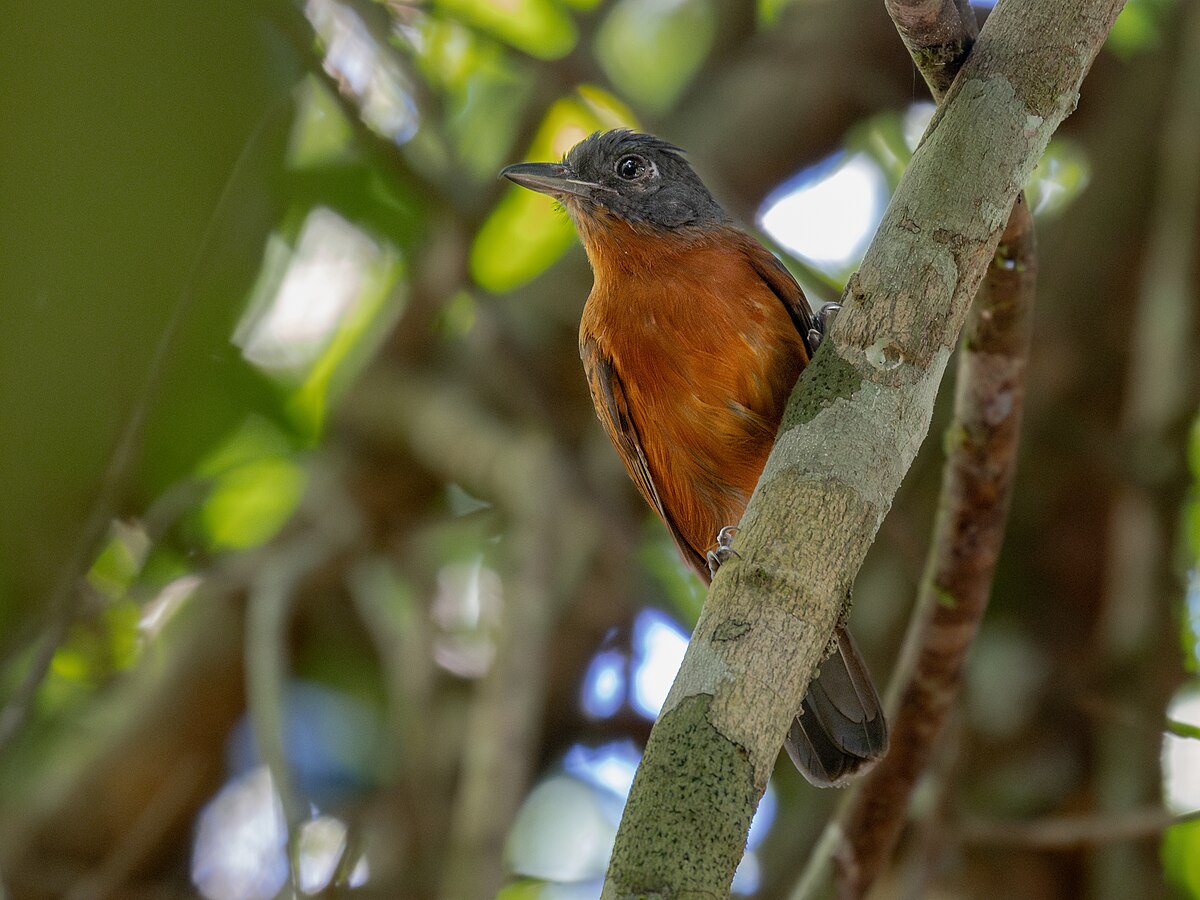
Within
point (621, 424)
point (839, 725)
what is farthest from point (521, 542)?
point (839, 725)

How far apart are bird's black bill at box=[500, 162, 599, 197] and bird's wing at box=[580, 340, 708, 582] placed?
610 mm

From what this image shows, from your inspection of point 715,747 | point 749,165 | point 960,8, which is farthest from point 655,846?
point 749,165

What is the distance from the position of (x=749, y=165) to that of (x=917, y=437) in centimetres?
376

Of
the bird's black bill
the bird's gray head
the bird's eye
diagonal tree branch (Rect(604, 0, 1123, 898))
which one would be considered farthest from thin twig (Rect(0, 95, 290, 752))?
the bird's eye

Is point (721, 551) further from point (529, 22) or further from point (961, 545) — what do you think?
point (529, 22)

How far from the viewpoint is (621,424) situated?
3.65 m

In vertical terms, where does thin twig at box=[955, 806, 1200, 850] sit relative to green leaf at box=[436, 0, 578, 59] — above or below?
below

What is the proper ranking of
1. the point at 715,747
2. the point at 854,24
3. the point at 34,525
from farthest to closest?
the point at 854,24, the point at 715,747, the point at 34,525

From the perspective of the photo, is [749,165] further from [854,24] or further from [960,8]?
[960,8]

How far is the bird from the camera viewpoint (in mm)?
3146

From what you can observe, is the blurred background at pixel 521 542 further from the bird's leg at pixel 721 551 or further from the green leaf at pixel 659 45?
the bird's leg at pixel 721 551

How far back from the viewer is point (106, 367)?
4.13ft

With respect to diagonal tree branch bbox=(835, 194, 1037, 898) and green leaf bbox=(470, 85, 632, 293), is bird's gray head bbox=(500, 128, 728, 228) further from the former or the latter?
diagonal tree branch bbox=(835, 194, 1037, 898)

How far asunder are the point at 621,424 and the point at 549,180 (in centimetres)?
91
